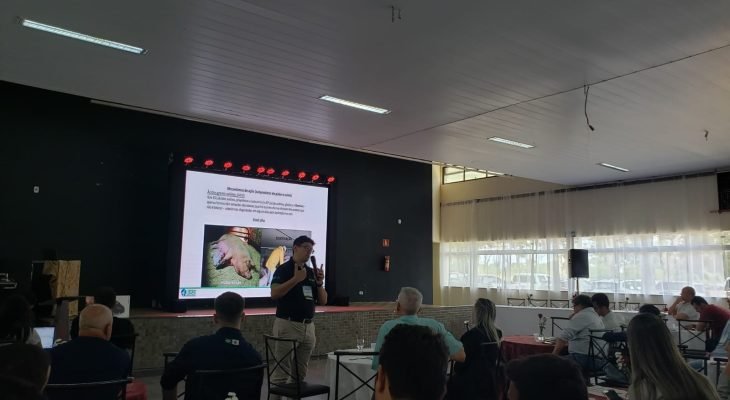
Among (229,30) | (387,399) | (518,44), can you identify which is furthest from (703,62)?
(387,399)

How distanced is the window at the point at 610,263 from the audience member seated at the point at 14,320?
35.9 ft

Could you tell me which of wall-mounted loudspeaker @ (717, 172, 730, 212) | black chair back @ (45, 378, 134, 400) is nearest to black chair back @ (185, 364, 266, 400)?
black chair back @ (45, 378, 134, 400)

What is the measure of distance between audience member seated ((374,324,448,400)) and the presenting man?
2.86 meters

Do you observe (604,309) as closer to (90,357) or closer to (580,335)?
(580,335)

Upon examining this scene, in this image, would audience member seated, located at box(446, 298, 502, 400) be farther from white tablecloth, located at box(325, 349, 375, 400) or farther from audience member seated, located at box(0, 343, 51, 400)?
audience member seated, located at box(0, 343, 51, 400)

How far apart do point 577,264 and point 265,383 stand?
7.21 metres

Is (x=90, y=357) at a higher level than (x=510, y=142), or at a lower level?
lower

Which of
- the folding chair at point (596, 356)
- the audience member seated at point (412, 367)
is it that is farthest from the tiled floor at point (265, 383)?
the audience member seated at point (412, 367)

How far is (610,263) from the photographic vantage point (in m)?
11.4

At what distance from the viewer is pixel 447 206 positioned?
14945mm

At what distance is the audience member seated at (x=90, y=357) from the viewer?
2.37m

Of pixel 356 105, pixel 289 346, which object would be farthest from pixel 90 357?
pixel 356 105

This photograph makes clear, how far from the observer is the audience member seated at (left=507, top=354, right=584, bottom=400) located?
1419 mm

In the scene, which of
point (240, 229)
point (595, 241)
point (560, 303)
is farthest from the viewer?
point (560, 303)
